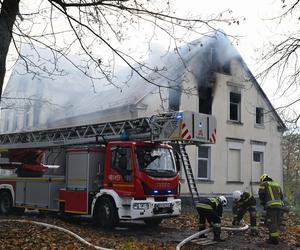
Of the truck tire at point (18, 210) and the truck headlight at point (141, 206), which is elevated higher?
the truck headlight at point (141, 206)

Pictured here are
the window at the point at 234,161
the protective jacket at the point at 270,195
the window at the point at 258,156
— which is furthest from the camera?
the window at the point at 258,156

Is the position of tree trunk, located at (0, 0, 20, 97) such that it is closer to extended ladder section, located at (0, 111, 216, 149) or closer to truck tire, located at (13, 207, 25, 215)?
extended ladder section, located at (0, 111, 216, 149)

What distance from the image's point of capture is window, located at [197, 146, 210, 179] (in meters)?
19.8

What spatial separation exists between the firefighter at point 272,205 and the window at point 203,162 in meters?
10.0

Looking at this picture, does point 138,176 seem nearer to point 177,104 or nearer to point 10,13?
point 10,13

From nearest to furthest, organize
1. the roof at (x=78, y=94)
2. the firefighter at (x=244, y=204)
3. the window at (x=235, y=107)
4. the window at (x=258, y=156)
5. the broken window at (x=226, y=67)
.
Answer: the firefighter at (x=244, y=204) < the roof at (x=78, y=94) < the broken window at (x=226, y=67) < the window at (x=235, y=107) < the window at (x=258, y=156)

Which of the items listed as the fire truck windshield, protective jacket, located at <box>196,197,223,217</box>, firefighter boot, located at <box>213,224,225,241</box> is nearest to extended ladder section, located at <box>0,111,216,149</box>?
the fire truck windshield

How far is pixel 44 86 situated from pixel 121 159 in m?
12.5

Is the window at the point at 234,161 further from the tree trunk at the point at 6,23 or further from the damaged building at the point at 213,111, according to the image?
the tree trunk at the point at 6,23

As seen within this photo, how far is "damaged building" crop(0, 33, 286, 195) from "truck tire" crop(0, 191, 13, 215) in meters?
5.09

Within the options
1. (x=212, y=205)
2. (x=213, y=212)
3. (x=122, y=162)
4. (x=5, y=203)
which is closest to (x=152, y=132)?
(x=122, y=162)

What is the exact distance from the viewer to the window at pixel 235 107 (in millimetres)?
21822

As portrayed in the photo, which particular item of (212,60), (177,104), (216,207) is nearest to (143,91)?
(177,104)

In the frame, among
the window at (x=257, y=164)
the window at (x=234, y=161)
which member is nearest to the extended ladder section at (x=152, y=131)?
the window at (x=234, y=161)
